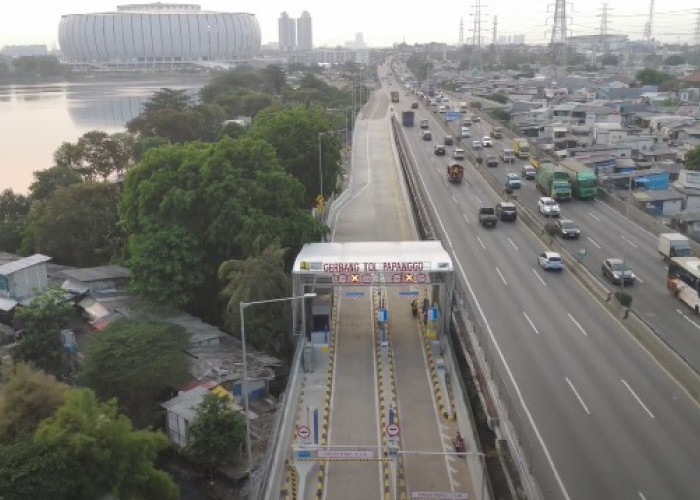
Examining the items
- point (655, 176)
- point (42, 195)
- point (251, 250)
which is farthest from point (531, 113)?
point (251, 250)

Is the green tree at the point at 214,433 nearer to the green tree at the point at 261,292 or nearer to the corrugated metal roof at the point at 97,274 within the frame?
the green tree at the point at 261,292

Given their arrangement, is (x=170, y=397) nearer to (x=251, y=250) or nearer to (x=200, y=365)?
(x=200, y=365)

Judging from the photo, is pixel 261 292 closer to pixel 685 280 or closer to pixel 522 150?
pixel 685 280

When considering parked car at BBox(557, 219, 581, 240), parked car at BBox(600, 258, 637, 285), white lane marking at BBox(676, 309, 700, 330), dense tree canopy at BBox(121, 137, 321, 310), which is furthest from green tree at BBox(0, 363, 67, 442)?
parked car at BBox(557, 219, 581, 240)

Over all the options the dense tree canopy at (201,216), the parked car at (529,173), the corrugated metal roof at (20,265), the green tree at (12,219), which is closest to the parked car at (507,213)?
the dense tree canopy at (201,216)

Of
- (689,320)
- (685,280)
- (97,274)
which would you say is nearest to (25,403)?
(97,274)

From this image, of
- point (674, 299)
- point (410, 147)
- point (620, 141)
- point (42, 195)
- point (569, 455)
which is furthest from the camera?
point (410, 147)

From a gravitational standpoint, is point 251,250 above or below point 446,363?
above

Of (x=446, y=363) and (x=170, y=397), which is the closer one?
(x=446, y=363)
